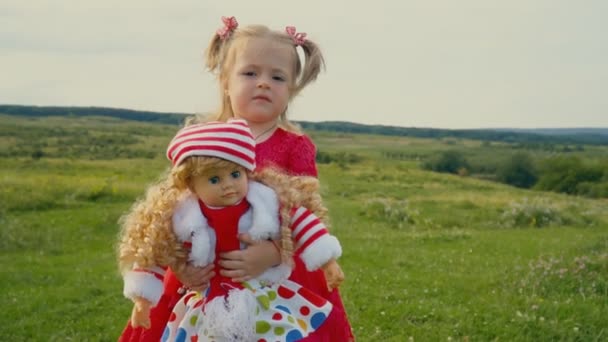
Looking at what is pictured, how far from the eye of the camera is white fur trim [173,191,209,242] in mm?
3643

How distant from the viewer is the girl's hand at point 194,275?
3.73m

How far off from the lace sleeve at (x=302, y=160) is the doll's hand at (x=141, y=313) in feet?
3.57

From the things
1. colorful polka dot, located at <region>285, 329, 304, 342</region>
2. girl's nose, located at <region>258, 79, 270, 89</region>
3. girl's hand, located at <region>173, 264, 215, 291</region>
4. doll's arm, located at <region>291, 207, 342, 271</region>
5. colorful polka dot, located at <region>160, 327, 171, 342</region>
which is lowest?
colorful polka dot, located at <region>160, 327, 171, 342</region>

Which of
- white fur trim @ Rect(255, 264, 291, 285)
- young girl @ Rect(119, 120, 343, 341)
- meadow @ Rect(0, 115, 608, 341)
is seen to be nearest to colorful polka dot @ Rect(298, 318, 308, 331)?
young girl @ Rect(119, 120, 343, 341)

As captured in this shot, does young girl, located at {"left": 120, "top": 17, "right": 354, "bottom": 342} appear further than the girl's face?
No

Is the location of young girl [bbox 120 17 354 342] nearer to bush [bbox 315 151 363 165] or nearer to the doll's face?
the doll's face

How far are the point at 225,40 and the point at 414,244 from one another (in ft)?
40.0

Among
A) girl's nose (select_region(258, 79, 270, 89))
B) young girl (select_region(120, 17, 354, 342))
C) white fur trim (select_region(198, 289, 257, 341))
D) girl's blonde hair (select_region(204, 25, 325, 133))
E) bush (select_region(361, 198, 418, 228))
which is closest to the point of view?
white fur trim (select_region(198, 289, 257, 341))

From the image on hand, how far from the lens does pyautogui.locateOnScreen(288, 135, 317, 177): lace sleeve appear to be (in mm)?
4258

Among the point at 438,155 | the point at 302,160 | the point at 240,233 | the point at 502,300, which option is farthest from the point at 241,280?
the point at 438,155

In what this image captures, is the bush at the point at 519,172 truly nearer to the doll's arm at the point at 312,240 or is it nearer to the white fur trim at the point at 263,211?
the doll's arm at the point at 312,240

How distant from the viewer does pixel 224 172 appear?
11.8 feet

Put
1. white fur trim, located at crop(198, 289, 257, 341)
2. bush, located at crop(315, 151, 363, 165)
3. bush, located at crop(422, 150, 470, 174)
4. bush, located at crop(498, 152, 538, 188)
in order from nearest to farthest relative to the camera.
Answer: white fur trim, located at crop(198, 289, 257, 341), bush, located at crop(315, 151, 363, 165), bush, located at crop(498, 152, 538, 188), bush, located at crop(422, 150, 470, 174)

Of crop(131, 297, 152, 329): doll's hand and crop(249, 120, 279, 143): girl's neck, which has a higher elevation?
crop(249, 120, 279, 143): girl's neck
